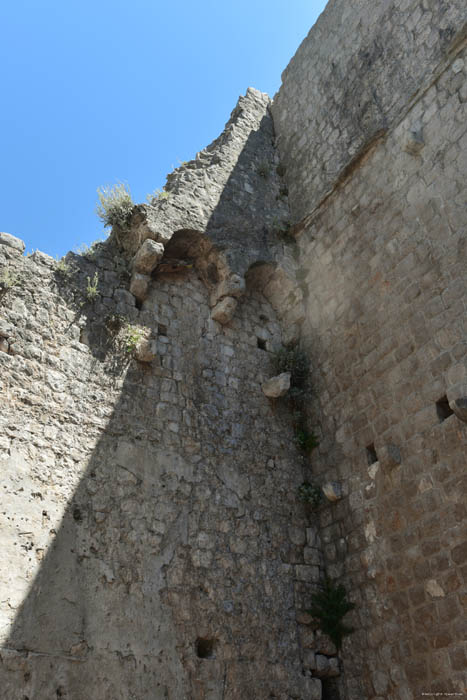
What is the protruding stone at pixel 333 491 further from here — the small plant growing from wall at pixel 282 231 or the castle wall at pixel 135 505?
the small plant growing from wall at pixel 282 231

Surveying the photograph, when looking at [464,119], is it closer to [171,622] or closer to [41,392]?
[41,392]

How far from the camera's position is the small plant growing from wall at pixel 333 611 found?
5551mm

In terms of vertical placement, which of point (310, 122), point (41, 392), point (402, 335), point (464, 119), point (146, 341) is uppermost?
point (310, 122)

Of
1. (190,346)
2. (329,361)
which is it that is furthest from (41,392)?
(329,361)

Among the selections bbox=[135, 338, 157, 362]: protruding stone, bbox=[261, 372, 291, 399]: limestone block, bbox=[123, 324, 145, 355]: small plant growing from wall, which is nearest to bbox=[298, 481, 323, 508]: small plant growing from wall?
bbox=[261, 372, 291, 399]: limestone block

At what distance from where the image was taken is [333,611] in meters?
5.62

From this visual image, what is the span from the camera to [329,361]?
679 centimetres

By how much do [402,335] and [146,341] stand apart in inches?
101

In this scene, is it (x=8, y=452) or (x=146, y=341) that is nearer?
(x=8, y=452)

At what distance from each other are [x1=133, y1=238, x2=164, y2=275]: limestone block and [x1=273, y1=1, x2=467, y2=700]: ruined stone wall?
1.99 metres

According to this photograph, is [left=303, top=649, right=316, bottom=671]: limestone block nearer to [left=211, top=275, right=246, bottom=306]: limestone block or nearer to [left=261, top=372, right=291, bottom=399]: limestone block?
[left=261, top=372, right=291, bottom=399]: limestone block

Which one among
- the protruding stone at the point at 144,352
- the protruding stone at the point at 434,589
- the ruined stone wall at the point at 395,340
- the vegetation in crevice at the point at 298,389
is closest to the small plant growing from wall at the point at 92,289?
the protruding stone at the point at 144,352

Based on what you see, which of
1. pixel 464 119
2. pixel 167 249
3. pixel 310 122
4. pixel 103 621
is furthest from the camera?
pixel 310 122

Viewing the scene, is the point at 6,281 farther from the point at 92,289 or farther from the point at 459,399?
the point at 459,399
